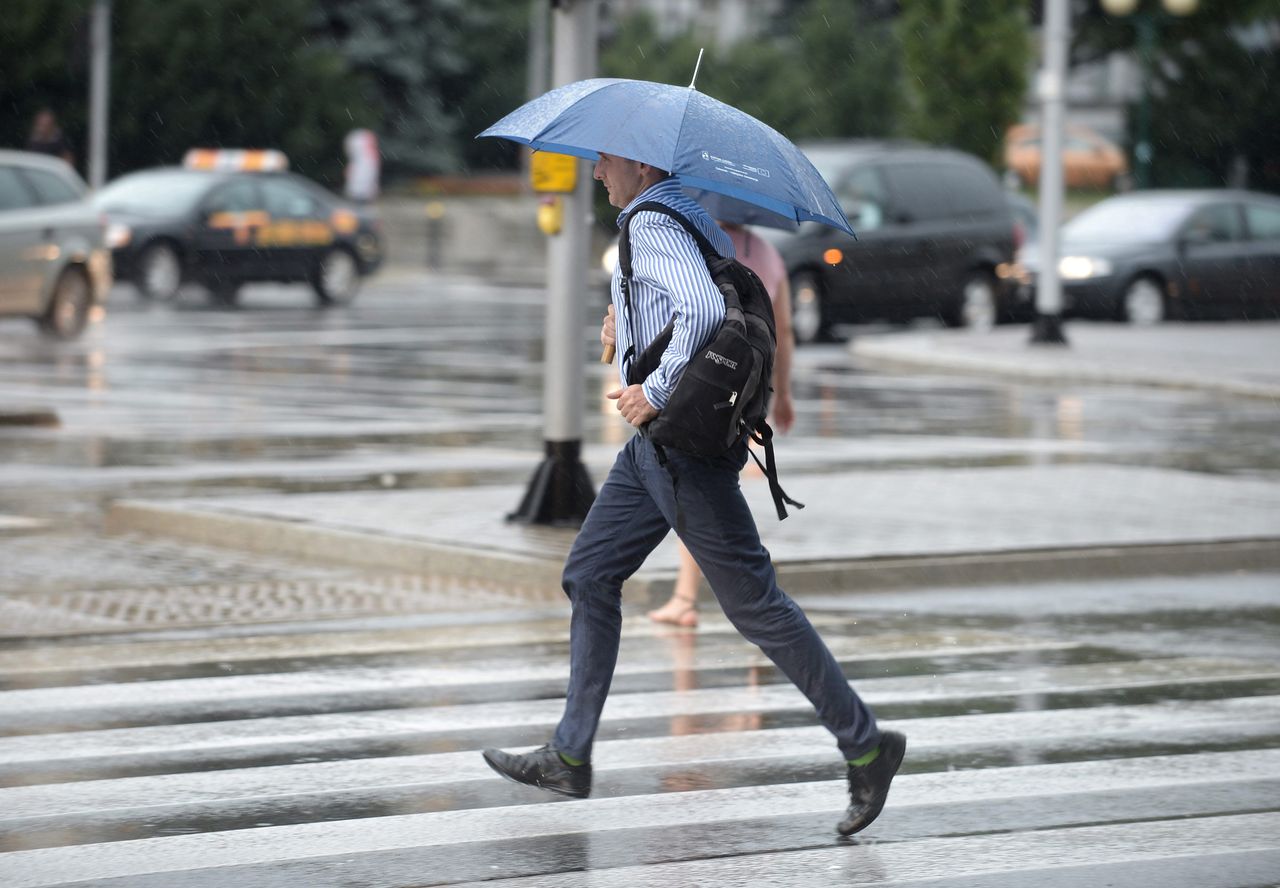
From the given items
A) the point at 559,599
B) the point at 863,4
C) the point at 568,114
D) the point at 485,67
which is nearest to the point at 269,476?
the point at 559,599

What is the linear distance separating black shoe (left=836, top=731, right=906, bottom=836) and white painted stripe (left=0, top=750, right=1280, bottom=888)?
24 cm

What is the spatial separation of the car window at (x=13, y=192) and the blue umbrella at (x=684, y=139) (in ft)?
56.3

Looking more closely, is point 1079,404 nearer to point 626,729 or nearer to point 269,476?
point 269,476

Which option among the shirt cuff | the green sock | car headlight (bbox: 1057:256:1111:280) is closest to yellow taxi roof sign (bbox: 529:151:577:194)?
the shirt cuff

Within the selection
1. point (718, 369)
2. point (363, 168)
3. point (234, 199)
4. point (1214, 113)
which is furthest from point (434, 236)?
point (718, 369)

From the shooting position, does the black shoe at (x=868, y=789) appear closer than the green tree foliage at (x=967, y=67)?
Yes

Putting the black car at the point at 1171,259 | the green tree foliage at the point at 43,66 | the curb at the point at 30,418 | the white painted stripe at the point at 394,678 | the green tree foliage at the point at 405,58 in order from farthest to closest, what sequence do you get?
the green tree foliage at the point at 405,58 < the green tree foliage at the point at 43,66 < the black car at the point at 1171,259 < the curb at the point at 30,418 < the white painted stripe at the point at 394,678

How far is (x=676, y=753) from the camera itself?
6.82 metres

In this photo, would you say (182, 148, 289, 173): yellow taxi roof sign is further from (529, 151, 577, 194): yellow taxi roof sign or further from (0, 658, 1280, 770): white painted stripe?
(0, 658, 1280, 770): white painted stripe

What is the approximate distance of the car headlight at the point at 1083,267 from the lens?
26.9 m

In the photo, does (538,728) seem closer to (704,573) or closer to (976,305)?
(704,573)

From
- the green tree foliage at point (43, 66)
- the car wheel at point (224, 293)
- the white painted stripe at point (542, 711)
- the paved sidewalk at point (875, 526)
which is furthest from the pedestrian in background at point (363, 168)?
the white painted stripe at point (542, 711)

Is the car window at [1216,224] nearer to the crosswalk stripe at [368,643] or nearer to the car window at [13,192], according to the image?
the car window at [13,192]

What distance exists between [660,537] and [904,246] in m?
20.2
